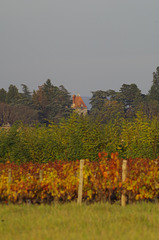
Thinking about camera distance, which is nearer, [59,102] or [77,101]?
A: [59,102]

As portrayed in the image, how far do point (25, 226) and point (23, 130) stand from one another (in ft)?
31.3

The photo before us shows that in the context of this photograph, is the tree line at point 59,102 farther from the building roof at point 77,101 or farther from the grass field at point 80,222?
the grass field at point 80,222

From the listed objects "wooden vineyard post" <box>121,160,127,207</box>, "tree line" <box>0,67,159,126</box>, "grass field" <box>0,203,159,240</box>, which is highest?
"tree line" <box>0,67,159,126</box>

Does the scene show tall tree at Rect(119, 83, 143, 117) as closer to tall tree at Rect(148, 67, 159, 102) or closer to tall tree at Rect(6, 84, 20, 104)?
tall tree at Rect(148, 67, 159, 102)

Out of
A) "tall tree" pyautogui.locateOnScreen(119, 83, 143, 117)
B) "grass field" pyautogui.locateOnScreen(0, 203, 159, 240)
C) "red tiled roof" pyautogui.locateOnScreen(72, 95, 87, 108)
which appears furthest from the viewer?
"red tiled roof" pyautogui.locateOnScreen(72, 95, 87, 108)

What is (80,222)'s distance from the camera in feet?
20.6

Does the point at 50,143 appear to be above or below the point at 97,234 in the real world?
above

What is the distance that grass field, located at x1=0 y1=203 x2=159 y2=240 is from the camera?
5383mm

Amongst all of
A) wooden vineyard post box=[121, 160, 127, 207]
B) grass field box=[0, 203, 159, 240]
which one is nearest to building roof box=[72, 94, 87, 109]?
wooden vineyard post box=[121, 160, 127, 207]

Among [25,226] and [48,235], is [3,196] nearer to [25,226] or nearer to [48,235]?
[25,226]

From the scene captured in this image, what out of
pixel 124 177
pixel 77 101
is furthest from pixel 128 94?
pixel 124 177

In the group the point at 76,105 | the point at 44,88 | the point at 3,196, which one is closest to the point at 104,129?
the point at 3,196

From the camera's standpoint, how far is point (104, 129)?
13547mm

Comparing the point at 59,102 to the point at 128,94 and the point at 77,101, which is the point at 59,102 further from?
the point at 77,101
